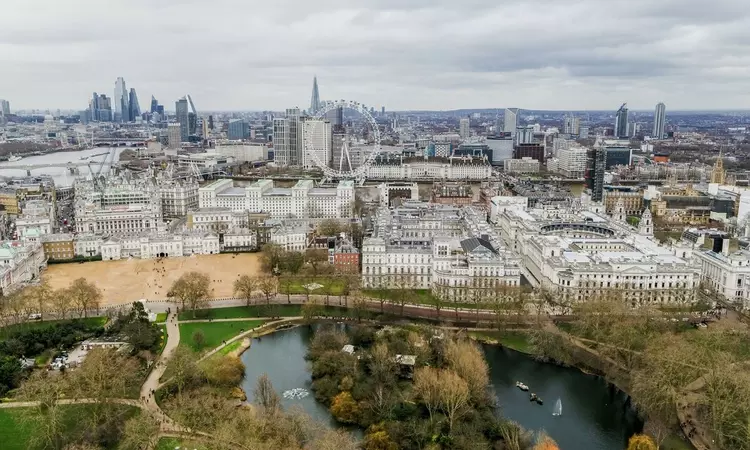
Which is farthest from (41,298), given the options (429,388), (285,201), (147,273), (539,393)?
(285,201)

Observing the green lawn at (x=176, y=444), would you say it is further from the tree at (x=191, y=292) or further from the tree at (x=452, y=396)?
the tree at (x=191, y=292)

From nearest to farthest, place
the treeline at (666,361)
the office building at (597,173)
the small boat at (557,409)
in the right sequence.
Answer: the treeline at (666,361) < the small boat at (557,409) < the office building at (597,173)

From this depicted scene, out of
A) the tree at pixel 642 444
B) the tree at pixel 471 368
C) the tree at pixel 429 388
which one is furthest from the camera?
the tree at pixel 471 368

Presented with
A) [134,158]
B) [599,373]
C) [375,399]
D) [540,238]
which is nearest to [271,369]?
[375,399]

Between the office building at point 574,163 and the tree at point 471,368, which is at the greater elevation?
the office building at point 574,163

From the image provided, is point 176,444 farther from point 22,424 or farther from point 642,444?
point 642,444

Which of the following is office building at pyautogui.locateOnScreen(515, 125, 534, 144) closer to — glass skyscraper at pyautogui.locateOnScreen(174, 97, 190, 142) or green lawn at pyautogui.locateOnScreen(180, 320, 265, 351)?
glass skyscraper at pyautogui.locateOnScreen(174, 97, 190, 142)

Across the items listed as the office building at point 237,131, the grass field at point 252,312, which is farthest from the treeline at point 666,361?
the office building at point 237,131
